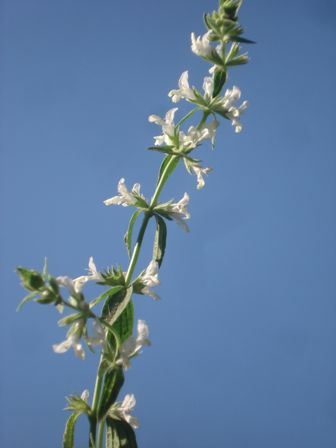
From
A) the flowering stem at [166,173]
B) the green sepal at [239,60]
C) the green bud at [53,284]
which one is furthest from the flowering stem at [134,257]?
the green sepal at [239,60]

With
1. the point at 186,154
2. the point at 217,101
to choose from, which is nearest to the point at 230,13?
the point at 217,101

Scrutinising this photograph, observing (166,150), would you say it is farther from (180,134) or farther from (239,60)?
(239,60)

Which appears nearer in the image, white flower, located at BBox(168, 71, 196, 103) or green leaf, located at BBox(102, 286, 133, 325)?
green leaf, located at BBox(102, 286, 133, 325)

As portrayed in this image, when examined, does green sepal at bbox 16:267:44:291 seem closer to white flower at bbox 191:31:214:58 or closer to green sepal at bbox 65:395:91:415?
green sepal at bbox 65:395:91:415

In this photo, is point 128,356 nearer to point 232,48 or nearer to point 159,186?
point 159,186

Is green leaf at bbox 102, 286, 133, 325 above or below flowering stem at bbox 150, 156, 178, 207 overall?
below

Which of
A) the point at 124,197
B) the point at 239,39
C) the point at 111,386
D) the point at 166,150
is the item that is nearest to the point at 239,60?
the point at 239,39

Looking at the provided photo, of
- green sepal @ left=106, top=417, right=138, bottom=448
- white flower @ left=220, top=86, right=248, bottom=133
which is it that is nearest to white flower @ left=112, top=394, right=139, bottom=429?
green sepal @ left=106, top=417, right=138, bottom=448
